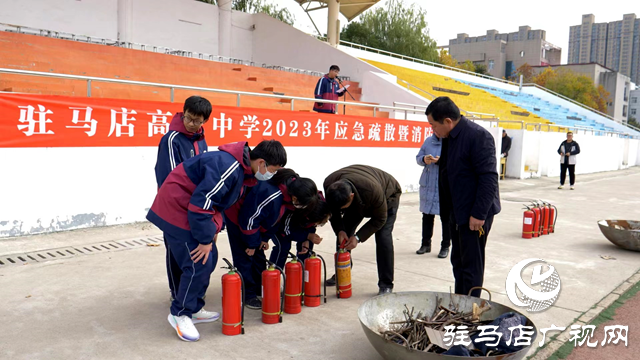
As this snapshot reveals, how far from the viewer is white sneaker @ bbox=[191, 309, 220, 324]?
11.8 feet

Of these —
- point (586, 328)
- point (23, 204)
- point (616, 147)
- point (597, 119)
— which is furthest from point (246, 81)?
point (597, 119)

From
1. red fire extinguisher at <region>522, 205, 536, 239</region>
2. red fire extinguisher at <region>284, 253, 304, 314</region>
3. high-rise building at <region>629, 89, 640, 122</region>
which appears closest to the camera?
red fire extinguisher at <region>284, 253, 304, 314</region>

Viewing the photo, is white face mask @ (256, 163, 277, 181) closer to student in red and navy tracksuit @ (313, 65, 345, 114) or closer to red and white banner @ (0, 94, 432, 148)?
red and white banner @ (0, 94, 432, 148)

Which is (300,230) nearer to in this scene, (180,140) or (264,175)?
(264,175)

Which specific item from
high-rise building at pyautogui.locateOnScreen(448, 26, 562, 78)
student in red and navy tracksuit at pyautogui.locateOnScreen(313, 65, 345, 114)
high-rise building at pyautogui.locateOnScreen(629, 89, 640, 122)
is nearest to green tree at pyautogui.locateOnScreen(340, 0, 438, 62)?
student in red and navy tracksuit at pyautogui.locateOnScreen(313, 65, 345, 114)

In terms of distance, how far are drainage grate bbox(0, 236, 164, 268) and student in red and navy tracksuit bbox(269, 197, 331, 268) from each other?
241 cm

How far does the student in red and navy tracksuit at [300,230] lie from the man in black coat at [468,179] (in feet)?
3.25

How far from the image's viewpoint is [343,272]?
4.19 meters

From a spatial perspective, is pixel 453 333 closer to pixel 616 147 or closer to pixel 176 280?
pixel 176 280

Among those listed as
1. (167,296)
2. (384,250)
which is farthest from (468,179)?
(167,296)

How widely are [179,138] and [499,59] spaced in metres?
93.7

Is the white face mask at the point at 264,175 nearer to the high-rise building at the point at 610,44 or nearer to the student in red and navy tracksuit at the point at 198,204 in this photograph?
the student in red and navy tracksuit at the point at 198,204

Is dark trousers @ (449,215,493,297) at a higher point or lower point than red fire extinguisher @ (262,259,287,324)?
higher

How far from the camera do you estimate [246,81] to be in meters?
14.3
